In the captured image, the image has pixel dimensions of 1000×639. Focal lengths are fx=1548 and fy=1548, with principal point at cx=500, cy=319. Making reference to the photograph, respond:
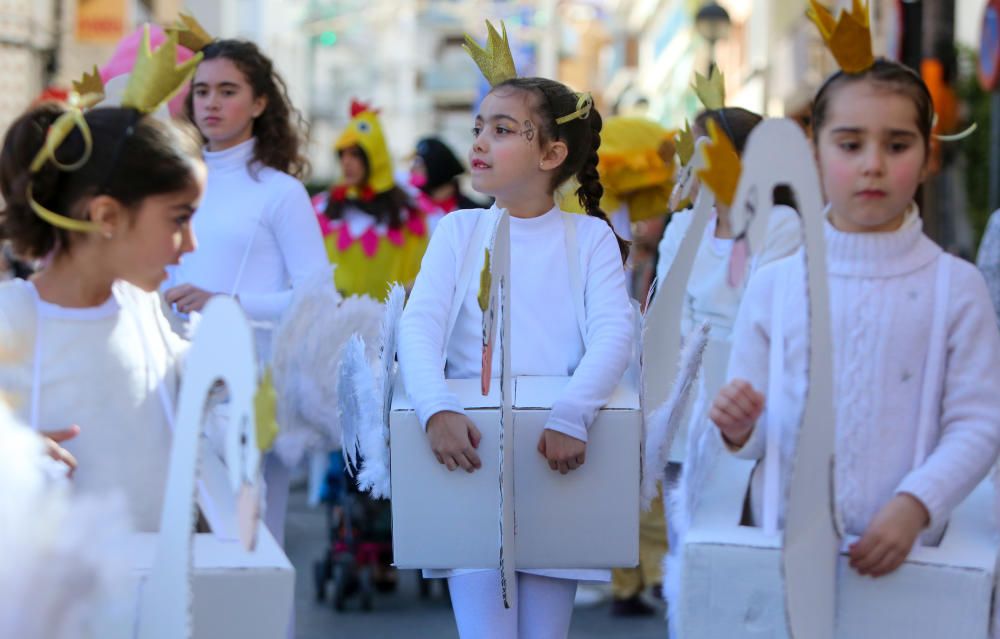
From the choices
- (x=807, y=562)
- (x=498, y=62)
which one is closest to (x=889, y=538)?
(x=807, y=562)

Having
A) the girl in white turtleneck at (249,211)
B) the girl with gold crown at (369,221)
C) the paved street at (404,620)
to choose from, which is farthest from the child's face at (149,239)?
the girl with gold crown at (369,221)

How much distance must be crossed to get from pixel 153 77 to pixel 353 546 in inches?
153

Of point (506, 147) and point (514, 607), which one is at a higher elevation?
point (506, 147)

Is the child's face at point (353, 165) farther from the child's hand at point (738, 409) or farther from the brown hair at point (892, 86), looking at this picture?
the child's hand at point (738, 409)

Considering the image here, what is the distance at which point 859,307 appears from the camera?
2.99 metres

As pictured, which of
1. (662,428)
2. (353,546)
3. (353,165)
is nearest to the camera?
(662,428)

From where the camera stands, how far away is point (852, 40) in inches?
119

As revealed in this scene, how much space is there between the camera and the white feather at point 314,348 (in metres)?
4.37

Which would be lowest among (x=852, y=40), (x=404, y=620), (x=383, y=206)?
(x=404, y=620)

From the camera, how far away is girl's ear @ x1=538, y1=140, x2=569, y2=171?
386 centimetres

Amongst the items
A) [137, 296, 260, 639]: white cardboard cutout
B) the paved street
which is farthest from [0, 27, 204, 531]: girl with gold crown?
the paved street

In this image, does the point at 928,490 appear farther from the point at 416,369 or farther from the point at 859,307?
the point at 416,369

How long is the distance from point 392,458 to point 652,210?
13.4ft

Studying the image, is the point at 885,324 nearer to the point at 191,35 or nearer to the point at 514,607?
the point at 514,607
